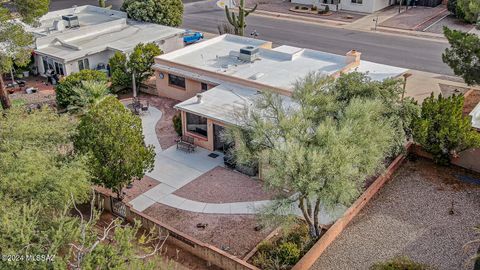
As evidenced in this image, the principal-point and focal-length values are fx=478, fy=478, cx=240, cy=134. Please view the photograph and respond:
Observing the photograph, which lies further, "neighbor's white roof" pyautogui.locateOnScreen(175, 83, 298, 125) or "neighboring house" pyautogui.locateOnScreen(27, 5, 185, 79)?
"neighboring house" pyautogui.locateOnScreen(27, 5, 185, 79)

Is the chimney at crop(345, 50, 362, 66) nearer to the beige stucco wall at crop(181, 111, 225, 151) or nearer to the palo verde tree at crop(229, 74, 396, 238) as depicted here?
the beige stucco wall at crop(181, 111, 225, 151)

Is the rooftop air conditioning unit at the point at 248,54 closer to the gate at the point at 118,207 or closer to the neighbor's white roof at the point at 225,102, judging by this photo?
the neighbor's white roof at the point at 225,102

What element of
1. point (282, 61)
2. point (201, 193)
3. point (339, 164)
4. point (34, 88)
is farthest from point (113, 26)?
point (339, 164)

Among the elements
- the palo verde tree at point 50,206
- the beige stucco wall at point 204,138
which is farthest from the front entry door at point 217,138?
the palo verde tree at point 50,206

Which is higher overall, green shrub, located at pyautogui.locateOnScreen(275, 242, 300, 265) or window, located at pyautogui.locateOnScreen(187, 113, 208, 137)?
window, located at pyautogui.locateOnScreen(187, 113, 208, 137)

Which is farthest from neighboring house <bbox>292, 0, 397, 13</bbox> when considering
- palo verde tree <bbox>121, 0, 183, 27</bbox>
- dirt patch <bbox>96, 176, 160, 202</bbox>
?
dirt patch <bbox>96, 176, 160, 202</bbox>

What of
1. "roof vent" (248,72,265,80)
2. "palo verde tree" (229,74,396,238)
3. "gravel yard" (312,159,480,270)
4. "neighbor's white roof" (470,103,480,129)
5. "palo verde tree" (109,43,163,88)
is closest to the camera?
"palo verde tree" (229,74,396,238)
